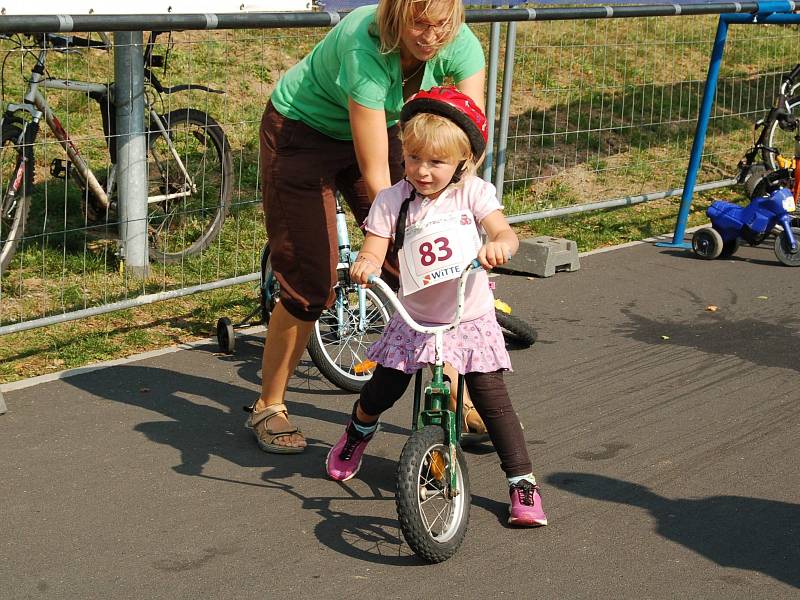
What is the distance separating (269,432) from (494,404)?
3.91 feet

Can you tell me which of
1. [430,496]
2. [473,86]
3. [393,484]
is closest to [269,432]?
[393,484]

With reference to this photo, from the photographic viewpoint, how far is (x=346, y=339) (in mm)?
5852

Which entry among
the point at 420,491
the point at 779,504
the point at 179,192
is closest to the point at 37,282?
the point at 179,192

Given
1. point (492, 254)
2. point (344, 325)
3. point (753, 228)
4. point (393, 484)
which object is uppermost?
point (492, 254)

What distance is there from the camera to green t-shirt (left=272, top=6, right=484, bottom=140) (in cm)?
423

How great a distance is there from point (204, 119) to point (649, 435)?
3.92 meters

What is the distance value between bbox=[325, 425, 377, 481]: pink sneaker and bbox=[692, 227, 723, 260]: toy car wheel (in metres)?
4.37

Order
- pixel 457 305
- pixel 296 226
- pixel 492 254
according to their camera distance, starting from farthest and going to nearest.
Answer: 1. pixel 296 226
2. pixel 457 305
3. pixel 492 254

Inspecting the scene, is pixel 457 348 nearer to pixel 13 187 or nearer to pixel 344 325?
pixel 344 325

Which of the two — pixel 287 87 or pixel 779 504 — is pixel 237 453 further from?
pixel 779 504

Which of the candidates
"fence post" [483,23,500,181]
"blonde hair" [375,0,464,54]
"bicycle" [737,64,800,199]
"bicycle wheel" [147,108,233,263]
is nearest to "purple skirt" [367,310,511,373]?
"blonde hair" [375,0,464,54]

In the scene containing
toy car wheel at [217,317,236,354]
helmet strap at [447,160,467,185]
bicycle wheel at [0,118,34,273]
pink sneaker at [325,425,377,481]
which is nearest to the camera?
helmet strap at [447,160,467,185]

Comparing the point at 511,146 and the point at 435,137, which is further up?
the point at 435,137

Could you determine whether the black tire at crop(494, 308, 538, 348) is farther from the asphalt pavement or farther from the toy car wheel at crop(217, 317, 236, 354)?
the toy car wheel at crop(217, 317, 236, 354)
